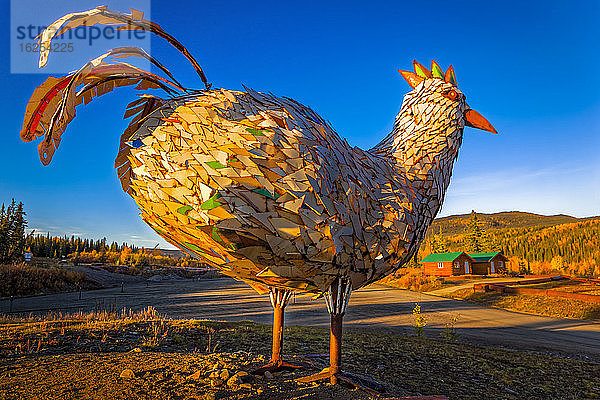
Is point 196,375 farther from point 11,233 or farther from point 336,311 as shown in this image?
point 11,233

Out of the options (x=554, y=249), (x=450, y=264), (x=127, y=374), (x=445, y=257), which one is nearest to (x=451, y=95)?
(x=127, y=374)

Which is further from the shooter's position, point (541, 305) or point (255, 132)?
point (541, 305)

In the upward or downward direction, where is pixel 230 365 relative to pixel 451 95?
downward

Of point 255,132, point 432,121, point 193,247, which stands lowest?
point 193,247

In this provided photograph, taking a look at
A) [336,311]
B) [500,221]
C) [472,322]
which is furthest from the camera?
[500,221]

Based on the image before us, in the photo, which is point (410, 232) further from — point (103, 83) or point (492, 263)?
point (492, 263)

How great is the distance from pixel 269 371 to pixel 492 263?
4497 centimetres

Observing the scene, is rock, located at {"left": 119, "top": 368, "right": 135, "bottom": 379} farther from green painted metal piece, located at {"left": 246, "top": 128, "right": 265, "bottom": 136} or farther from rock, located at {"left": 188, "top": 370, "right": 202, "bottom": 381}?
green painted metal piece, located at {"left": 246, "top": 128, "right": 265, "bottom": 136}

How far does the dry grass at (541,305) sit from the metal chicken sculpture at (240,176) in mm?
17209

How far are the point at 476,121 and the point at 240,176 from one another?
10.7 feet

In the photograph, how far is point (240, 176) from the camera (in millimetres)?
2094

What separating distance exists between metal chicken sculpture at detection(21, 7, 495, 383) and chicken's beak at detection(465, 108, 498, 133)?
1871mm

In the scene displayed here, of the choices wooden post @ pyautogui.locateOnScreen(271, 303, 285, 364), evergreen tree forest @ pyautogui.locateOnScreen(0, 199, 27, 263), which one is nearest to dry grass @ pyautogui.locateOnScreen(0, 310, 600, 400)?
wooden post @ pyautogui.locateOnScreen(271, 303, 285, 364)

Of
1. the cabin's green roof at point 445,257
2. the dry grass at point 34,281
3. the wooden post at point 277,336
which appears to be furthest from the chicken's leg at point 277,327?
the cabin's green roof at point 445,257
